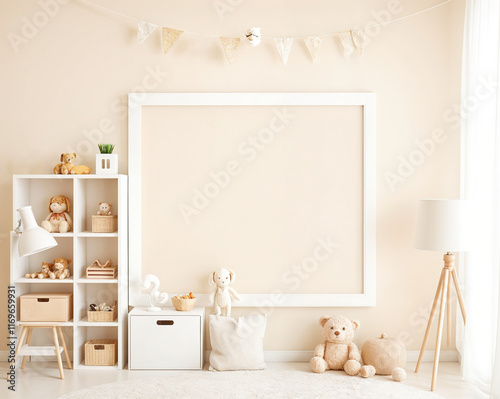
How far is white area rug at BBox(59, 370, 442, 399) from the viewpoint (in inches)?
117

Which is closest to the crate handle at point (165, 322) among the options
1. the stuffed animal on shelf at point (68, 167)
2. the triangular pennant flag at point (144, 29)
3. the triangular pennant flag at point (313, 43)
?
the stuffed animal on shelf at point (68, 167)

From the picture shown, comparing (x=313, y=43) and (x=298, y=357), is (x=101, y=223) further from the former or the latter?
(x=313, y=43)

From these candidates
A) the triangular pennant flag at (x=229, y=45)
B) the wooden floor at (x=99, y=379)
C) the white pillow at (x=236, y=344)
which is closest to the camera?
the wooden floor at (x=99, y=379)

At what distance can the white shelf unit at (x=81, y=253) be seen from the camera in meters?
3.44

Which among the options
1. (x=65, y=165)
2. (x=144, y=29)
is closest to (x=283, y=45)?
(x=144, y=29)

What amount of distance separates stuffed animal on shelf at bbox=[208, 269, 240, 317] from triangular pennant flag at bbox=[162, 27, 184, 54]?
1.61m

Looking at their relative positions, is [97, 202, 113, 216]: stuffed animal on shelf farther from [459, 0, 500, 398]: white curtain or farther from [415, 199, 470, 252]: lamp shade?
[459, 0, 500, 398]: white curtain

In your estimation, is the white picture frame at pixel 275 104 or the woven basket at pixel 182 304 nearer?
the woven basket at pixel 182 304

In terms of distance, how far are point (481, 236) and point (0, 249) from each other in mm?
3249

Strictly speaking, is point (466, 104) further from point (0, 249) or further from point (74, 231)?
point (0, 249)

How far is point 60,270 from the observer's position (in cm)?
349

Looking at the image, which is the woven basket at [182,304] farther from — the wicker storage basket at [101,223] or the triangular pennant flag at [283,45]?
the triangular pennant flag at [283,45]

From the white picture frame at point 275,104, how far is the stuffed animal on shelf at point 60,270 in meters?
0.44

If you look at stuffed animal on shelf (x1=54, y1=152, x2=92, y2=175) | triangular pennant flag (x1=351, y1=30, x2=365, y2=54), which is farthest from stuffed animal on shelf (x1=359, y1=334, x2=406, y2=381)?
stuffed animal on shelf (x1=54, y1=152, x2=92, y2=175)
